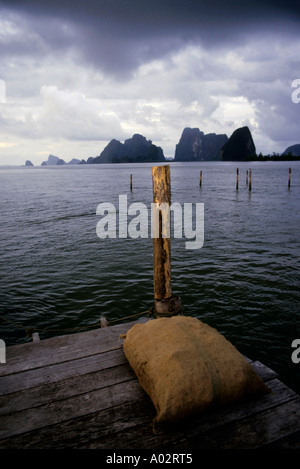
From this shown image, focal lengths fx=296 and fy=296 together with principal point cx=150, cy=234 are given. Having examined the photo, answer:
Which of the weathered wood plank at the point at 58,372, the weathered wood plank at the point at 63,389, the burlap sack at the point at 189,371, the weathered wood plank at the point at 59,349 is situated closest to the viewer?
the burlap sack at the point at 189,371

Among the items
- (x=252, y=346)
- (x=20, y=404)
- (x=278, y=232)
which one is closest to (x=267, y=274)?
(x=252, y=346)

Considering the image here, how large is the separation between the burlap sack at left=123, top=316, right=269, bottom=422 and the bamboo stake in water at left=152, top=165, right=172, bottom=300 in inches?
62.2

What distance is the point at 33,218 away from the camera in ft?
72.6

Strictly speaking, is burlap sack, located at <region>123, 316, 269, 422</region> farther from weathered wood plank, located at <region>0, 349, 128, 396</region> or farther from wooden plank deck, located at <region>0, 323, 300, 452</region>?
weathered wood plank, located at <region>0, 349, 128, 396</region>

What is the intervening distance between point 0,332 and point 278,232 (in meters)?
14.8

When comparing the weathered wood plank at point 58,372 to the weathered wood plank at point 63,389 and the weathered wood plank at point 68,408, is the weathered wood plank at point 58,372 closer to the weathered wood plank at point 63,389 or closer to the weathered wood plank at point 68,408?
the weathered wood plank at point 63,389

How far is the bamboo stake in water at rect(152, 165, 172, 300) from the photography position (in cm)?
476

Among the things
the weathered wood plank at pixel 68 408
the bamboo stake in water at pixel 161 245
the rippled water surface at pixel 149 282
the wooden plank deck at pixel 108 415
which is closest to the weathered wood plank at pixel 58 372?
the wooden plank deck at pixel 108 415

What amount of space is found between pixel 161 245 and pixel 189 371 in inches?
95.4

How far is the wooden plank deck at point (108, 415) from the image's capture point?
8.42ft

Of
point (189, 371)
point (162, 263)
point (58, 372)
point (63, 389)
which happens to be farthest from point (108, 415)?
point (162, 263)

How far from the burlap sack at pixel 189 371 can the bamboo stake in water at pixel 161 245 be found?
5.18 feet

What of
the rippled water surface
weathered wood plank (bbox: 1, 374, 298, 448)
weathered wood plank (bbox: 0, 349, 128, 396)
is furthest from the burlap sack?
the rippled water surface
